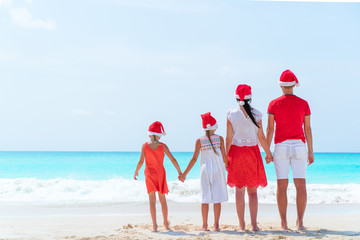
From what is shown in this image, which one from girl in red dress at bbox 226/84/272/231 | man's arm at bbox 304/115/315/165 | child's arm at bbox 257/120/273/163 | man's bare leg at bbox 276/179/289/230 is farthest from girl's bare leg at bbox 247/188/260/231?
man's arm at bbox 304/115/315/165

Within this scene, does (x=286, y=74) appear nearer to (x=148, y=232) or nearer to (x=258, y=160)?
(x=258, y=160)

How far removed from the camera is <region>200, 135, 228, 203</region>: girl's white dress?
15.7 ft

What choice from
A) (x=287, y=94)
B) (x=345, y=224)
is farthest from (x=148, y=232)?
(x=345, y=224)

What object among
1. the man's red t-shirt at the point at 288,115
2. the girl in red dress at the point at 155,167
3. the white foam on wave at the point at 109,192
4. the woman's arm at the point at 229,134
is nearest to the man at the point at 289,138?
the man's red t-shirt at the point at 288,115

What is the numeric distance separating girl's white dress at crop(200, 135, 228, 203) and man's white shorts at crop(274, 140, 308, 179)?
2.05ft

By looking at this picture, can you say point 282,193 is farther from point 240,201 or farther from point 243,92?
point 243,92

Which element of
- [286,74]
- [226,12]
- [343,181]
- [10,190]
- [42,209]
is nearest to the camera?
[286,74]

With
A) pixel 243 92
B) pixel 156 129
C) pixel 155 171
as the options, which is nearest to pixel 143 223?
pixel 155 171

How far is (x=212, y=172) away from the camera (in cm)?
482

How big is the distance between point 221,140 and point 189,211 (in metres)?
2.59

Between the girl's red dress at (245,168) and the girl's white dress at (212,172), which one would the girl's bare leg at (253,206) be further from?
the girl's white dress at (212,172)

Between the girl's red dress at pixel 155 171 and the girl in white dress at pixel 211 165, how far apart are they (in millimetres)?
391

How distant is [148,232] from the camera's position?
15.9ft

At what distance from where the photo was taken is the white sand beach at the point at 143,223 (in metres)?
4.60
